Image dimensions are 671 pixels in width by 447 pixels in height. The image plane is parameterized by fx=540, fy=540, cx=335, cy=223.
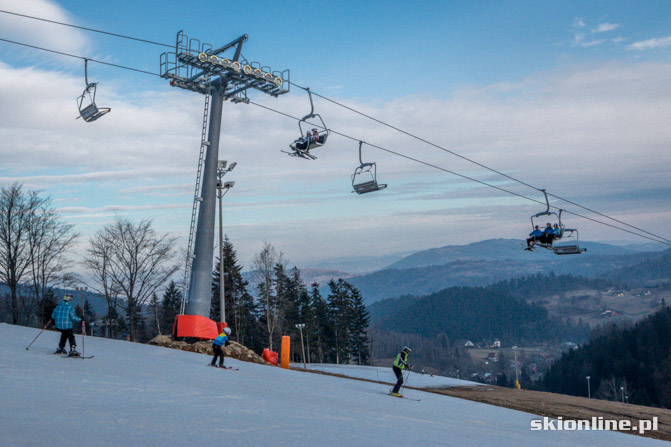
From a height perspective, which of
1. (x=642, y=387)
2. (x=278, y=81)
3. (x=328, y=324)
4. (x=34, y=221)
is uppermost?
(x=278, y=81)

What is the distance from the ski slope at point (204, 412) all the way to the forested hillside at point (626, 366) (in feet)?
383

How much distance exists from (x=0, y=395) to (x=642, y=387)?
136545 millimetres

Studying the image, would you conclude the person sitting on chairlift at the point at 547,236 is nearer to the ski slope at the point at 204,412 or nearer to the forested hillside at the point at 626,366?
the ski slope at the point at 204,412

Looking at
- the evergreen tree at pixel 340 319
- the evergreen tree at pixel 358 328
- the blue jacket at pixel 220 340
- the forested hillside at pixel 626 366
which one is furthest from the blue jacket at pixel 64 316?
the forested hillside at pixel 626 366

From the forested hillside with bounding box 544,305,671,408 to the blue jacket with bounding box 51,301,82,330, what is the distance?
12210 cm

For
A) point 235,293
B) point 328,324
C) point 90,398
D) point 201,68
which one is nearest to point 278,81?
point 201,68

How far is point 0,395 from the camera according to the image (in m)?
9.14

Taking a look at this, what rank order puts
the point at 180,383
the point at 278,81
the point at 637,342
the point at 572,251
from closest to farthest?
the point at 180,383, the point at 572,251, the point at 278,81, the point at 637,342

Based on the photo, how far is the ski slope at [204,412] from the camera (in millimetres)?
7602

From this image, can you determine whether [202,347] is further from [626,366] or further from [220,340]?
[626,366]

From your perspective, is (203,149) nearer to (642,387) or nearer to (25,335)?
(25,335)

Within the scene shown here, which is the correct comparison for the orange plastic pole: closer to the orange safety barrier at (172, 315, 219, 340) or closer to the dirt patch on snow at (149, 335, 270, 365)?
the dirt patch on snow at (149, 335, 270, 365)

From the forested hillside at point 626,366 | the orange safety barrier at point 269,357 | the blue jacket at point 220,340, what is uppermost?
the blue jacket at point 220,340

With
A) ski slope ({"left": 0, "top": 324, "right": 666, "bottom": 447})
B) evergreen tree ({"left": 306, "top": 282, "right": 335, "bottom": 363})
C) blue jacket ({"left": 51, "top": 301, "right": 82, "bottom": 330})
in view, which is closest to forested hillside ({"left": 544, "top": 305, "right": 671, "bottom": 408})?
evergreen tree ({"left": 306, "top": 282, "right": 335, "bottom": 363})
